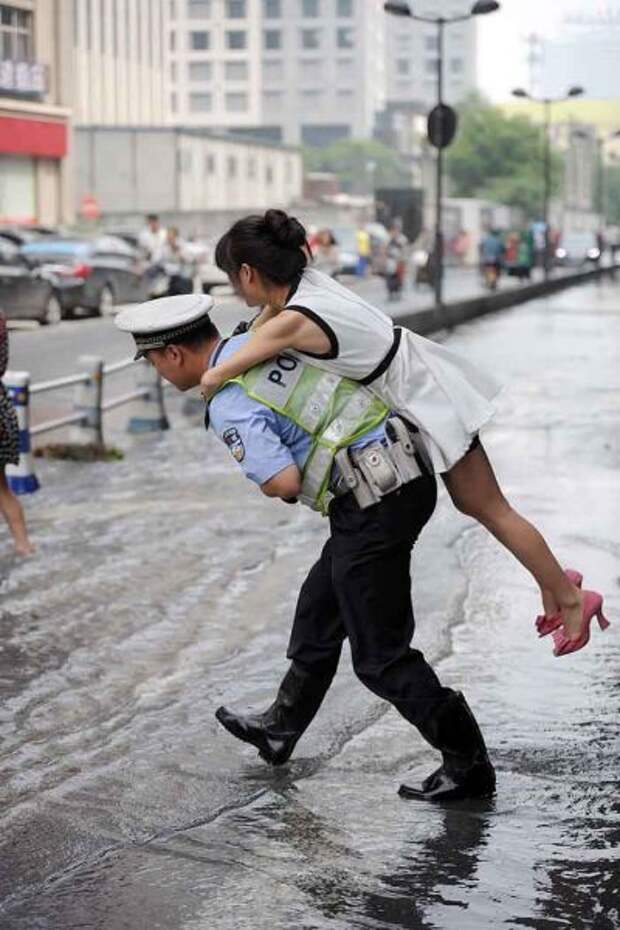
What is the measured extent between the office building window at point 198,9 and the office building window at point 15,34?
362 feet

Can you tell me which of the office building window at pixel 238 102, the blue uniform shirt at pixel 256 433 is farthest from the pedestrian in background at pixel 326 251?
the office building window at pixel 238 102

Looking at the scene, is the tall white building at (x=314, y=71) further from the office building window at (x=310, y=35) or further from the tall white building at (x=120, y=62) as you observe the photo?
the tall white building at (x=120, y=62)

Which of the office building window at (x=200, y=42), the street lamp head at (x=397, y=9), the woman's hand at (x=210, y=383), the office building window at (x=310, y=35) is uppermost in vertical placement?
the office building window at (x=310, y=35)

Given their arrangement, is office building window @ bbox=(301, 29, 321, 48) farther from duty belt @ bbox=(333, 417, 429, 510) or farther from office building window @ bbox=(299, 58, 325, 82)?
duty belt @ bbox=(333, 417, 429, 510)

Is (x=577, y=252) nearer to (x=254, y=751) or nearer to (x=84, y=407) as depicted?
(x=84, y=407)

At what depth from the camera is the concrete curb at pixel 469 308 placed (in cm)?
3281

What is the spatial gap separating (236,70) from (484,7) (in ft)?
449

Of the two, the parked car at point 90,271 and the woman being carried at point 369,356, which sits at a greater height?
the woman being carried at point 369,356

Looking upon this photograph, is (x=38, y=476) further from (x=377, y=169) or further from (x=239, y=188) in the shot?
(x=377, y=169)

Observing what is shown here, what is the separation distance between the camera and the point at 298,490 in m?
5.43

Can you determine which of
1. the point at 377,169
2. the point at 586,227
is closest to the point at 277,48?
the point at 377,169

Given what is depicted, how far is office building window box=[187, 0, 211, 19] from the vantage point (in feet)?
573

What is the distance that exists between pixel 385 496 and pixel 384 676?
501 millimetres

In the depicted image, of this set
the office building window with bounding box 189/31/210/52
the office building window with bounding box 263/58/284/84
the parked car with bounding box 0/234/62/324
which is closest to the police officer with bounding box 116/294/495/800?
the parked car with bounding box 0/234/62/324
